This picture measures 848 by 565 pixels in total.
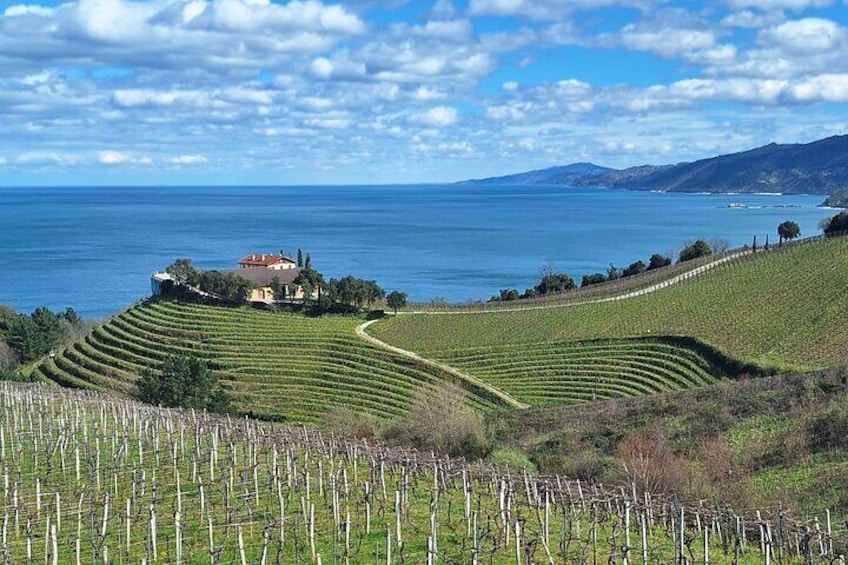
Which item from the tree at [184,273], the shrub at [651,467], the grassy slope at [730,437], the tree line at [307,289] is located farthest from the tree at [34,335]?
the shrub at [651,467]

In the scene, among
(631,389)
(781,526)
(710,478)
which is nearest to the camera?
(781,526)

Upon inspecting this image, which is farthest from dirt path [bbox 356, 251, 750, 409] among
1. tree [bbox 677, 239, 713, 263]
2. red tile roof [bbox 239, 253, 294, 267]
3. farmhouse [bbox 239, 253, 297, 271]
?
red tile roof [bbox 239, 253, 294, 267]

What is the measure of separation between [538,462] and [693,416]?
26.0 feet

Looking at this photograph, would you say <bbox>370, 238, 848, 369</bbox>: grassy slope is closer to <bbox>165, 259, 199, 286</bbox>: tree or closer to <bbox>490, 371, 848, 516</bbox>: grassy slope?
<bbox>490, 371, 848, 516</bbox>: grassy slope

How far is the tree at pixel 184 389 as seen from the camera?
42562mm

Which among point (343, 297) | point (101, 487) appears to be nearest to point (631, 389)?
point (343, 297)

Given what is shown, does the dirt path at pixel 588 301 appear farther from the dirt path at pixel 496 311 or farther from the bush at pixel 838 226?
the bush at pixel 838 226

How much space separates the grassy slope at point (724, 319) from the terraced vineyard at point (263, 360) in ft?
13.0

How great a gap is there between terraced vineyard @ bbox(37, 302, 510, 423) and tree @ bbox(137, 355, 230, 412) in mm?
4840

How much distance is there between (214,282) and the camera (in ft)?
245

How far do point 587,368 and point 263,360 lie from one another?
69.8 feet

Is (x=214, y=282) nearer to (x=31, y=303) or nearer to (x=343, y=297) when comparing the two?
(x=343, y=297)

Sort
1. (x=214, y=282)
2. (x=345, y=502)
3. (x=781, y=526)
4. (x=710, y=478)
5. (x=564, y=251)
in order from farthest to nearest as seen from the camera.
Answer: (x=564, y=251)
(x=214, y=282)
(x=710, y=478)
(x=345, y=502)
(x=781, y=526)

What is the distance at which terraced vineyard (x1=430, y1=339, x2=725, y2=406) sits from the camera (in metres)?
48.3
